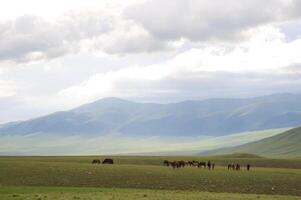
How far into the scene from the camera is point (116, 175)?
55.8 metres

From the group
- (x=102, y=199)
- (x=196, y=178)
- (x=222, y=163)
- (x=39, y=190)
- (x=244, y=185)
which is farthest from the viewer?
(x=222, y=163)

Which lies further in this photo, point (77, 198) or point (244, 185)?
point (244, 185)

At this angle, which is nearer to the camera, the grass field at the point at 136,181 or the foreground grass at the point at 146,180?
the grass field at the point at 136,181

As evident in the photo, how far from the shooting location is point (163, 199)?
3581cm

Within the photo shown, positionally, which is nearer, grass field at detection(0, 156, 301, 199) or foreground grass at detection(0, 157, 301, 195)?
grass field at detection(0, 156, 301, 199)

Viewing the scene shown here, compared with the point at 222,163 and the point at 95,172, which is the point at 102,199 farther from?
the point at 222,163

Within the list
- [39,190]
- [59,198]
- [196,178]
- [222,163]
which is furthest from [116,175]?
[222,163]

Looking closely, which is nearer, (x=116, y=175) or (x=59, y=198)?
(x=59, y=198)

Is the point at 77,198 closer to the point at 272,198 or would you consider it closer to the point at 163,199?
the point at 163,199

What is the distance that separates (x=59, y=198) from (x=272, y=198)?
49.7ft

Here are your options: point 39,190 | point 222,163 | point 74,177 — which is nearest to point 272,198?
point 39,190

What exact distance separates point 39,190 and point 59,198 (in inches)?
318

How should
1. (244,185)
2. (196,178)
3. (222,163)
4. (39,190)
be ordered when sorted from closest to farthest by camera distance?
(39,190) → (244,185) → (196,178) → (222,163)

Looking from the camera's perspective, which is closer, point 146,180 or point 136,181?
point 136,181
